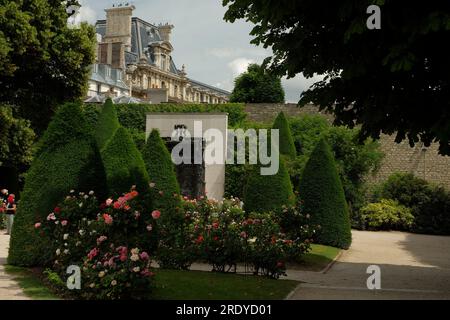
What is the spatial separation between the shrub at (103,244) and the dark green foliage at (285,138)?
1565 centimetres

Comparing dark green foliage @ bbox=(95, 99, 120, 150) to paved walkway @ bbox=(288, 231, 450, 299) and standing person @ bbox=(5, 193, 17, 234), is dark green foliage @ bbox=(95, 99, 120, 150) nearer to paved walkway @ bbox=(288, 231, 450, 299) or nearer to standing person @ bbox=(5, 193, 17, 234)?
standing person @ bbox=(5, 193, 17, 234)

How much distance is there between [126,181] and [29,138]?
910 cm

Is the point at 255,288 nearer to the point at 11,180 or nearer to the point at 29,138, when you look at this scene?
the point at 29,138

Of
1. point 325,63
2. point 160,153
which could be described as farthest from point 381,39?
point 160,153

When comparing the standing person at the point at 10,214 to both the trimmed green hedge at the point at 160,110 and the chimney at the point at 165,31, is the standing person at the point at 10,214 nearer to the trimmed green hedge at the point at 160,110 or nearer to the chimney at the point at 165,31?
the trimmed green hedge at the point at 160,110

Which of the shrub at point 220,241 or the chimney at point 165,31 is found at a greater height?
the chimney at point 165,31

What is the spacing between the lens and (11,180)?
2522 cm

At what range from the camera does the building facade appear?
59169mm

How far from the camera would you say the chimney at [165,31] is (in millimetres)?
68938

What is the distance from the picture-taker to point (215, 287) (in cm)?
792

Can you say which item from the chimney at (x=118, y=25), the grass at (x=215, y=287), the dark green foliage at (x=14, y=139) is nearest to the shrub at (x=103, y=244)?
the grass at (x=215, y=287)

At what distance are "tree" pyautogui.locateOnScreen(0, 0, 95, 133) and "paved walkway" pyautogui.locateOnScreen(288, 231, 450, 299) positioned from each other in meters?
12.6

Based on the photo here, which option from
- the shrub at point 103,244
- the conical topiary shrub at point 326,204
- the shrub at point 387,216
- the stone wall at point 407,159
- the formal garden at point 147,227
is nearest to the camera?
the shrub at point 103,244

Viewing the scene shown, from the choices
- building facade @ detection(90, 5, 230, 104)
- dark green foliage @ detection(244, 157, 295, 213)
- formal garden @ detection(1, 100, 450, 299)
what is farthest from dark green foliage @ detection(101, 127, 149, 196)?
building facade @ detection(90, 5, 230, 104)
